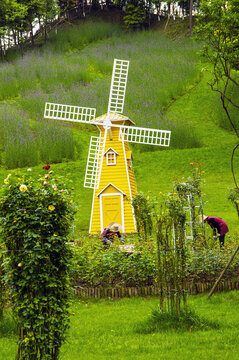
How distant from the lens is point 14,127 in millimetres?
31656

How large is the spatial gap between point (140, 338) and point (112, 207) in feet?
41.3

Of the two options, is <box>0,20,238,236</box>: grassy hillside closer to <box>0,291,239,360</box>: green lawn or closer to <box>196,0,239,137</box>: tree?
<box>196,0,239,137</box>: tree

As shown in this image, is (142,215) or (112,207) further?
(112,207)

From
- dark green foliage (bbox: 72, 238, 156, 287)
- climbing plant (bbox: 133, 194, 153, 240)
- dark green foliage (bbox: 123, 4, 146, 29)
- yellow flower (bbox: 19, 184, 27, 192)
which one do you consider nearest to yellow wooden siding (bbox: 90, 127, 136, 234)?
climbing plant (bbox: 133, 194, 153, 240)

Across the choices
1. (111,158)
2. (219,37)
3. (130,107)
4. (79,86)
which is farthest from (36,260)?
(79,86)

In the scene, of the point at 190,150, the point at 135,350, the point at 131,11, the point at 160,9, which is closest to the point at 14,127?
the point at 190,150

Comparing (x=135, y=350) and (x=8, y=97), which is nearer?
(x=135, y=350)

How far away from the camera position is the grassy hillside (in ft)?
88.6

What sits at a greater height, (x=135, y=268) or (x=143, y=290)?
(x=135, y=268)

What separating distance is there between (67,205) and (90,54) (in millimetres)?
45634

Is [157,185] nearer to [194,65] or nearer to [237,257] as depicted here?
[237,257]

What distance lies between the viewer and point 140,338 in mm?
7676

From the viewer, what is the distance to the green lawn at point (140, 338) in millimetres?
6938

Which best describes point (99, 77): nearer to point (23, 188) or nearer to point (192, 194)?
point (192, 194)
